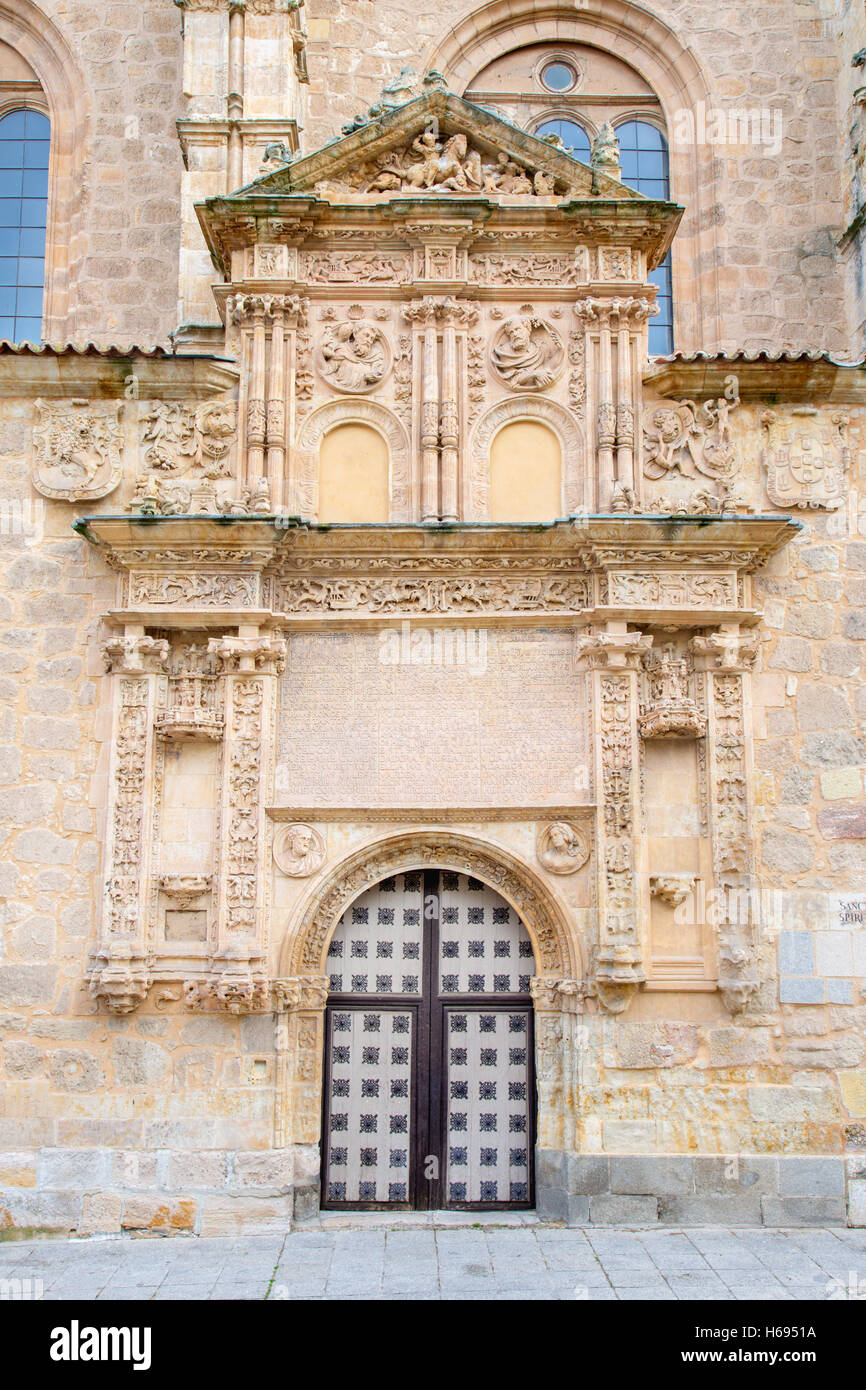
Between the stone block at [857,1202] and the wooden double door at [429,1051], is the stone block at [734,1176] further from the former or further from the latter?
the wooden double door at [429,1051]

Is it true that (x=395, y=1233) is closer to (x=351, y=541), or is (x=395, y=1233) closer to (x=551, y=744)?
(x=551, y=744)

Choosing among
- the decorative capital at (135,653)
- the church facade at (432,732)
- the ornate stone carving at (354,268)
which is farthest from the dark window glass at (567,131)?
the decorative capital at (135,653)

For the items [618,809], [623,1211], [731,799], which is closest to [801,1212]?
[623,1211]

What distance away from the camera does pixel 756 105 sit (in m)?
13.6

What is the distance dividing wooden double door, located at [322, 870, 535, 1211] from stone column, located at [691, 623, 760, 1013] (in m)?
1.54

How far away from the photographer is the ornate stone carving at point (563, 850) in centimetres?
895

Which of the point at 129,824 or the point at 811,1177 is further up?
the point at 129,824

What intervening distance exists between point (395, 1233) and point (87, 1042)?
2.63m

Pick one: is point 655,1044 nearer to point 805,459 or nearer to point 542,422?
point 805,459

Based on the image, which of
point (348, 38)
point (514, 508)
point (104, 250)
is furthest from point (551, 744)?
point (348, 38)

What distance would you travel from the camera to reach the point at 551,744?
912 centimetres

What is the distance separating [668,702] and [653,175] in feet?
25.6

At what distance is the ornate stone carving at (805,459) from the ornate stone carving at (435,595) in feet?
5.96

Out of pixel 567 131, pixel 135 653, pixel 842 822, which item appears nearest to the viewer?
pixel 135 653
